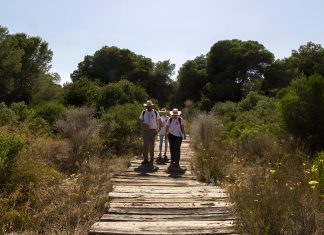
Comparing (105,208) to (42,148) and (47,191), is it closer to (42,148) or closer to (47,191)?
(47,191)

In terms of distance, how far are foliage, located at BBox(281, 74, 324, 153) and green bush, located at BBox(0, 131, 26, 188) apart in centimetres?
796

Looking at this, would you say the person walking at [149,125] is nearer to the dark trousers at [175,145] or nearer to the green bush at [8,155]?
the dark trousers at [175,145]

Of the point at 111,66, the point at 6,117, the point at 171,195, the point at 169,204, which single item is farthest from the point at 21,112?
the point at 111,66

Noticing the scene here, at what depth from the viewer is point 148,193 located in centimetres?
773

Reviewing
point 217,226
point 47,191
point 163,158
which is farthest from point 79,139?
point 217,226

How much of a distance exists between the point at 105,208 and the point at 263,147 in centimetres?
646

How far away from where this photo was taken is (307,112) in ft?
37.8

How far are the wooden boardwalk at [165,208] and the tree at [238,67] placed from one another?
26.4m

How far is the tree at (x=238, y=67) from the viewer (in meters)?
35.2

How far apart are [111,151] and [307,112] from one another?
253 inches

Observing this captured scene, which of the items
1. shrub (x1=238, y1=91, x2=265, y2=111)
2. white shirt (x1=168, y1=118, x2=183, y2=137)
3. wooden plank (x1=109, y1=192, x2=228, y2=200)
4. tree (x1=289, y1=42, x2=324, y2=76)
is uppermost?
tree (x1=289, y1=42, x2=324, y2=76)

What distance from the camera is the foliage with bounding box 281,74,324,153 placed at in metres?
11.4

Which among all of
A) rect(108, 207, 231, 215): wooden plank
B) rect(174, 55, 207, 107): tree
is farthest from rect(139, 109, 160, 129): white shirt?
rect(174, 55, 207, 107): tree

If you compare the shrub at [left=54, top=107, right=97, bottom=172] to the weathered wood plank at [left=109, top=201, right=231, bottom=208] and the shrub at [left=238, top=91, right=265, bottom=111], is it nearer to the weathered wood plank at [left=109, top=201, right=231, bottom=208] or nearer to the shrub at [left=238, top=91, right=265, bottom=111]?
the weathered wood plank at [left=109, top=201, right=231, bottom=208]
